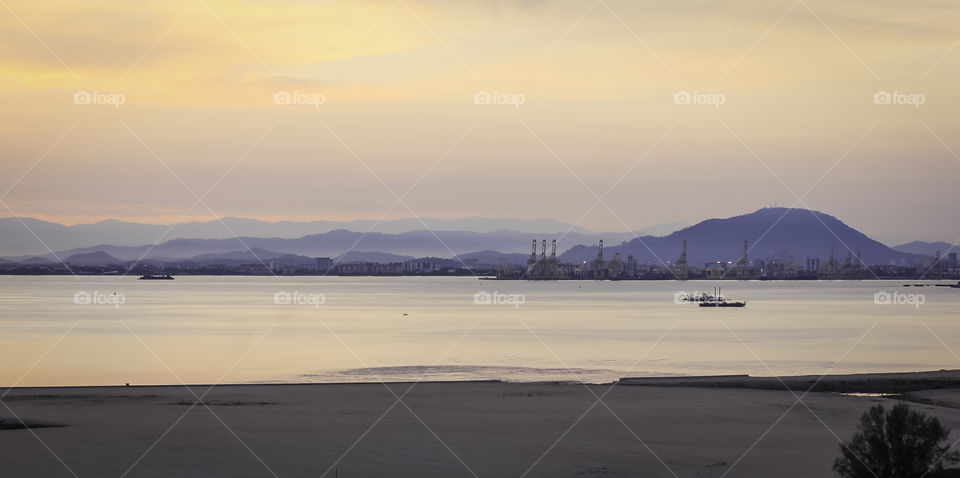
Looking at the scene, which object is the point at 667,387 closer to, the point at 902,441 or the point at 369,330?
the point at 902,441

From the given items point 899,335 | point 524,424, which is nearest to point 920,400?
point 524,424

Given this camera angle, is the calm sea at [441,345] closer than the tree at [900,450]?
No

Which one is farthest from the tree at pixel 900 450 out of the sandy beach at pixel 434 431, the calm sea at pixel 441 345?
the calm sea at pixel 441 345

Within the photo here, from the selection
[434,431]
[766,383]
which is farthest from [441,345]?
[434,431]

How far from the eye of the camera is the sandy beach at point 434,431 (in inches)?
577

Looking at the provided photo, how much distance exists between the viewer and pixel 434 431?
58.2ft

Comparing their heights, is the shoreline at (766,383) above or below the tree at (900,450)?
below

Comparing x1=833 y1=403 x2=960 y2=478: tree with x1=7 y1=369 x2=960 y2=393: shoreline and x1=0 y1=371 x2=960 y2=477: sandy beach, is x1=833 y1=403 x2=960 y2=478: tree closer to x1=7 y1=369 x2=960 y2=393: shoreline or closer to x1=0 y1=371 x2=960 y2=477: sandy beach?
x1=0 y1=371 x2=960 y2=477: sandy beach

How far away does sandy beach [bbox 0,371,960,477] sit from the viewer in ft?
48.1

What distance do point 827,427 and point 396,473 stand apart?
28.0 ft

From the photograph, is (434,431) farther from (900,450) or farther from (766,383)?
(766,383)

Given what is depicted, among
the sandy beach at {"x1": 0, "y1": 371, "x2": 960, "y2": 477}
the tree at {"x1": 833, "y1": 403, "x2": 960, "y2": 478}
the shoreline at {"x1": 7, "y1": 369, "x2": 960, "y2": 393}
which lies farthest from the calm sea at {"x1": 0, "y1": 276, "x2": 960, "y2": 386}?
the tree at {"x1": 833, "y1": 403, "x2": 960, "y2": 478}

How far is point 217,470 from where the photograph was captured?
14203 mm

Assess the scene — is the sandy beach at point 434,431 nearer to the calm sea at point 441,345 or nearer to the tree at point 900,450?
the tree at point 900,450
